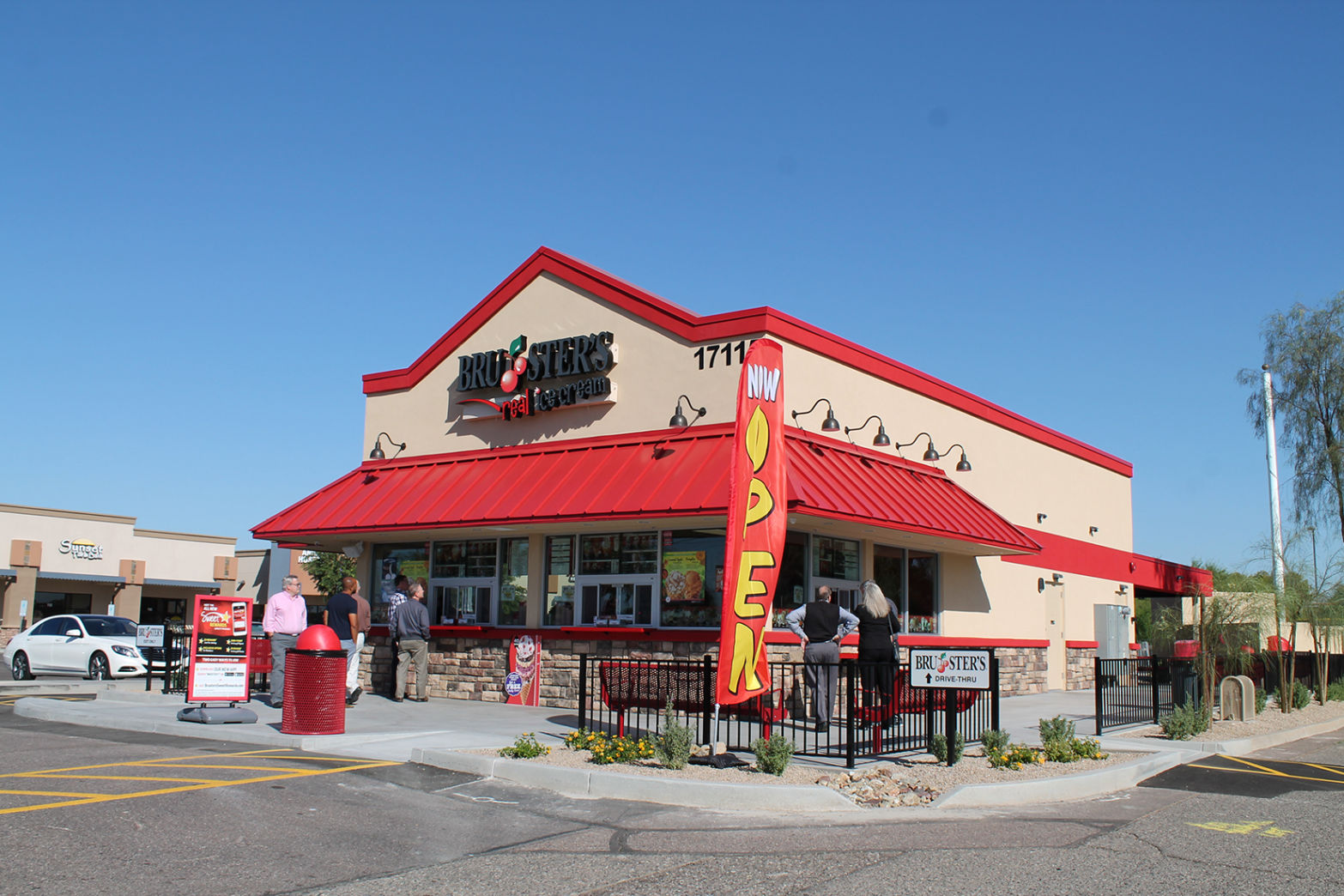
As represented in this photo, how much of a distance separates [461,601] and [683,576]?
4.94 m

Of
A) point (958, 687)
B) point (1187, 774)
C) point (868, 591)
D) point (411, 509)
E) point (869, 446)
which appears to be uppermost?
point (869, 446)

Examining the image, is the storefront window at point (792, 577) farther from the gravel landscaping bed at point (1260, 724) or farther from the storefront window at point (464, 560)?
the storefront window at point (464, 560)

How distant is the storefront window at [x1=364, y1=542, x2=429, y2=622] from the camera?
1980 centimetres

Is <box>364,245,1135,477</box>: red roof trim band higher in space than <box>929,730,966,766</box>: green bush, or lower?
higher

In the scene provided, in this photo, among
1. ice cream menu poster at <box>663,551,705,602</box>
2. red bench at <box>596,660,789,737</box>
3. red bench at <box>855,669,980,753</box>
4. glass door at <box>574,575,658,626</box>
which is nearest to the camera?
red bench at <box>855,669,980,753</box>

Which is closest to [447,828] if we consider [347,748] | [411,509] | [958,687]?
[347,748]

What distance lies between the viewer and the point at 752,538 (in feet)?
34.6

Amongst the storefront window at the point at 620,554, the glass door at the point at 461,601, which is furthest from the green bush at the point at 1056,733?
the glass door at the point at 461,601

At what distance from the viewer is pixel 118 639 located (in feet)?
77.3

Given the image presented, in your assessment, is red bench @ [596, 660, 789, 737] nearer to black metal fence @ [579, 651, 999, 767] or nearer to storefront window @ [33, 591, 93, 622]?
black metal fence @ [579, 651, 999, 767]

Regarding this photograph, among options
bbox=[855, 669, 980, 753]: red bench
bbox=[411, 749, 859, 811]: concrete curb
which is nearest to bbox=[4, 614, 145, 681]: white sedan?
bbox=[411, 749, 859, 811]: concrete curb

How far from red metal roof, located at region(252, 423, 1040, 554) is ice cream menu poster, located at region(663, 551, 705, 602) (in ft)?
4.38

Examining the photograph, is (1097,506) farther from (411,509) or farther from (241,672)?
(241,672)

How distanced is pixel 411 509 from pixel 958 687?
10.7 m
